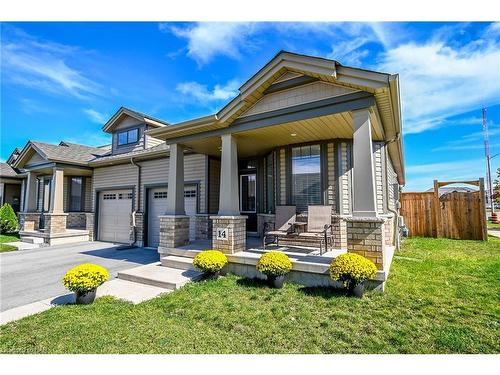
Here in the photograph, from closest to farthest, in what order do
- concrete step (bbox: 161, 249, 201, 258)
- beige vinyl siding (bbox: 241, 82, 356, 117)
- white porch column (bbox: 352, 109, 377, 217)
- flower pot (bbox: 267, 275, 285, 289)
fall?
1. white porch column (bbox: 352, 109, 377, 217)
2. flower pot (bbox: 267, 275, 285, 289)
3. beige vinyl siding (bbox: 241, 82, 356, 117)
4. concrete step (bbox: 161, 249, 201, 258)

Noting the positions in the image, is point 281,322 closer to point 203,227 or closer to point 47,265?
point 203,227

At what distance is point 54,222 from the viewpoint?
12.0 meters

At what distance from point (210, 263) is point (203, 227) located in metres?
3.98

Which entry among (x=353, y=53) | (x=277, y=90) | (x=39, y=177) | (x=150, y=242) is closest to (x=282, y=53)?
(x=277, y=90)

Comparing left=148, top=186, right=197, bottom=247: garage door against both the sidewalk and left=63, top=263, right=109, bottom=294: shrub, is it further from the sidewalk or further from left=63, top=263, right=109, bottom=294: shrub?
left=63, top=263, right=109, bottom=294: shrub

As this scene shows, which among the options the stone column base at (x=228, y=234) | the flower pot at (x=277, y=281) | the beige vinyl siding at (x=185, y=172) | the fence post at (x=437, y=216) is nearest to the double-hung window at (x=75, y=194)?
the beige vinyl siding at (x=185, y=172)

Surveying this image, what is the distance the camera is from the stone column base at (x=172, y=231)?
7254mm

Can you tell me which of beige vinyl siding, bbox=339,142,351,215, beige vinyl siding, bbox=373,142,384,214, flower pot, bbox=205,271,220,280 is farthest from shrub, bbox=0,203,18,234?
beige vinyl siding, bbox=373,142,384,214

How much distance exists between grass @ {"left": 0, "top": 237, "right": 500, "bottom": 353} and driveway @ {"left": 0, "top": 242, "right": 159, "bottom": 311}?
169cm

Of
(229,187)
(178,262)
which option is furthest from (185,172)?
(178,262)

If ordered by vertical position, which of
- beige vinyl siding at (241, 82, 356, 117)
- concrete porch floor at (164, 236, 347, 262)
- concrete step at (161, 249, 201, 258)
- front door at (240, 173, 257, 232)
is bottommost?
concrete step at (161, 249, 201, 258)

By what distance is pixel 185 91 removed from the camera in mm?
10492

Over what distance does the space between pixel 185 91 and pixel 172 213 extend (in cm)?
557

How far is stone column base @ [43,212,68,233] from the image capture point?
1192cm
